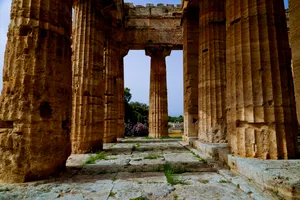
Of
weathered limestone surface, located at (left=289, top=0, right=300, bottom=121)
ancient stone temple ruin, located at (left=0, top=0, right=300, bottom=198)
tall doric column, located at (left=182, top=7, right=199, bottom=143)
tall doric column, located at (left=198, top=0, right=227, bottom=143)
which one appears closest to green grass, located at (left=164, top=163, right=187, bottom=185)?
ancient stone temple ruin, located at (left=0, top=0, right=300, bottom=198)

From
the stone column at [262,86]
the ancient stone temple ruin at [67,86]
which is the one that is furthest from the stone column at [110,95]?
the stone column at [262,86]

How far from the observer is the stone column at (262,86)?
402cm

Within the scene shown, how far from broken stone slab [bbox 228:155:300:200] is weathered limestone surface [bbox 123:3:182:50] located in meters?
13.0

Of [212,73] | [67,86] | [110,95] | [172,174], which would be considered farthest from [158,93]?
[172,174]

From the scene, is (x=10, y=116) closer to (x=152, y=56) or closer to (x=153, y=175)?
(x=153, y=175)

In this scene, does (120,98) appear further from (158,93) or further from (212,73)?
(212,73)

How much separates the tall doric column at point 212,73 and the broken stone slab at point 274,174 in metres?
3.23

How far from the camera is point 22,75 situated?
4004 mm

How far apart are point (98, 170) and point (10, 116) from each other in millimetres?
2044

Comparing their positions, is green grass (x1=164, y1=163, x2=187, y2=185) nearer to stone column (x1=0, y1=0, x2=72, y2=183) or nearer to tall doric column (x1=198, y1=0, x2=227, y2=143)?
stone column (x1=0, y1=0, x2=72, y2=183)

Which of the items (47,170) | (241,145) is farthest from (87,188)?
(241,145)

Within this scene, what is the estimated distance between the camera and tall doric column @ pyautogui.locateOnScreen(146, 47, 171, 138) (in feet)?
52.2

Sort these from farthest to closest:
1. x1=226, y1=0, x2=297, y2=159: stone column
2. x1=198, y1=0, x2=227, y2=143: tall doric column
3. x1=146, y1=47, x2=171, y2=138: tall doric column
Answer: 1. x1=146, y1=47, x2=171, y2=138: tall doric column
2. x1=198, y1=0, x2=227, y2=143: tall doric column
3. x1=226, y1=0, x2=297, y2=159: stone column

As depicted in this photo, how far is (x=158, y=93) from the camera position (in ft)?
53.4
